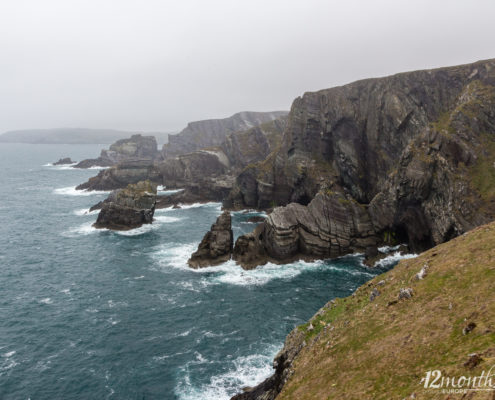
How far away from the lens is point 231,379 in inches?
1204

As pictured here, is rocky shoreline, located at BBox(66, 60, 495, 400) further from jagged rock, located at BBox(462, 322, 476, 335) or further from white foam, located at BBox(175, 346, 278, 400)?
jagged rock, located at BBox(462, 322, 476, 335)

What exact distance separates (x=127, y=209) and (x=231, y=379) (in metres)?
63.0

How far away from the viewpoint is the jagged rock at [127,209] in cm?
8425

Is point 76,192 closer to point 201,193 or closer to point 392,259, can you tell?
point 201,193

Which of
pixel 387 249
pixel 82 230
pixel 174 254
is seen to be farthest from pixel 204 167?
pixel 387 249

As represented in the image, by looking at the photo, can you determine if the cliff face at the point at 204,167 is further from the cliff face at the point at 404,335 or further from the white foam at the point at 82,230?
the cliff face at the point at 404,335

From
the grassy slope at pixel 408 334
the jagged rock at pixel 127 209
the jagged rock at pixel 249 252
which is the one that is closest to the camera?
the grassy slope at pixel 408 334

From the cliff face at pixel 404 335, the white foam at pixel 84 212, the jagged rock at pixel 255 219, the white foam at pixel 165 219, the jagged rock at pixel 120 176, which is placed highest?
the jagged rock at pixel 120 176

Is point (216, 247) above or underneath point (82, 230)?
underneath

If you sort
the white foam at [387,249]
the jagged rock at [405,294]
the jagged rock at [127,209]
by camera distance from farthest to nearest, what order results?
the jagged rock at [127,209] < the white foam at [387,249] < the jagged rock at [405,294]

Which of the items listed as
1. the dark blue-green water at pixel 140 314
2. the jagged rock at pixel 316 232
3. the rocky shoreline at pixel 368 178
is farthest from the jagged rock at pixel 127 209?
the jagged rock at pixel 316 232

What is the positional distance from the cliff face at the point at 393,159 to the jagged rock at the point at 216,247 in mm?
7629

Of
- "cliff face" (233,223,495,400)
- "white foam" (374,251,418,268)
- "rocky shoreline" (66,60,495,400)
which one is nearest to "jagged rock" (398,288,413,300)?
"cliff face" (233,223,495,400)

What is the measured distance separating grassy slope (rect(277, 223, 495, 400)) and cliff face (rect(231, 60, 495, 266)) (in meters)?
32.7
